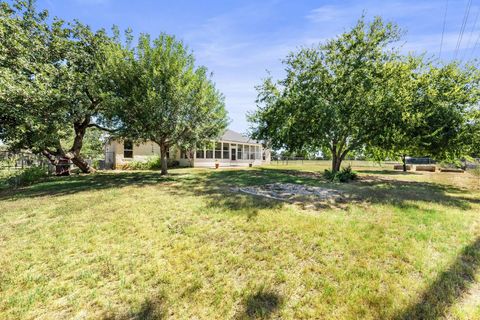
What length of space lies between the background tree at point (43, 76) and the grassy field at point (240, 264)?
668 centimetres

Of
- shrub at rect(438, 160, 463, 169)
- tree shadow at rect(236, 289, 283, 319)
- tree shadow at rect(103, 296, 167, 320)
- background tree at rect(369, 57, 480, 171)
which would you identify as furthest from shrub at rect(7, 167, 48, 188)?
shrub at rect(438, 160, 463, 169)

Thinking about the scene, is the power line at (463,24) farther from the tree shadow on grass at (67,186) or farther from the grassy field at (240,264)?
the tree shadow on grass at (67,186)

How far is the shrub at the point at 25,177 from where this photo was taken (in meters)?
10.2

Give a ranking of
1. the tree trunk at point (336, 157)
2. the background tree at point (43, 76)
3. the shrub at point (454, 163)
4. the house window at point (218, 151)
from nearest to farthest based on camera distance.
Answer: the background tree at point (43, 76) < the shrub at point (454, 163) < the tree trunk at point (336, 157) < the house window at point (218, 151)

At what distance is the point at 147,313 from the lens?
7.45 ft

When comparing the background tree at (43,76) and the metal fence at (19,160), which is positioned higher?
the background tree at (43,76)

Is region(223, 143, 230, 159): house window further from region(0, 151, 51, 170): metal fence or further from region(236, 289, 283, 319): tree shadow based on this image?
region(236, 289, 283, 319): tree shadow

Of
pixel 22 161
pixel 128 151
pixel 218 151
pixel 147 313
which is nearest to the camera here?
pixel 147 313

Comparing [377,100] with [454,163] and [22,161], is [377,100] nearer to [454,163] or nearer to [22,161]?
[454,163]

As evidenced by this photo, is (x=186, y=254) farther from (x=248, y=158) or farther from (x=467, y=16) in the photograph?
(x=248, y=158)

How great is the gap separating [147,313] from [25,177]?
13021 mm

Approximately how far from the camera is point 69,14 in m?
12.9

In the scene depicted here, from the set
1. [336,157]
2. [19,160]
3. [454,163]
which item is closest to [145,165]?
[19,160]

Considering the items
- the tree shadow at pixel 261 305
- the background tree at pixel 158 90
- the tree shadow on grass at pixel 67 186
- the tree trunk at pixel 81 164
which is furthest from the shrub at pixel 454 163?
the tree trunk at pixel 81 164
